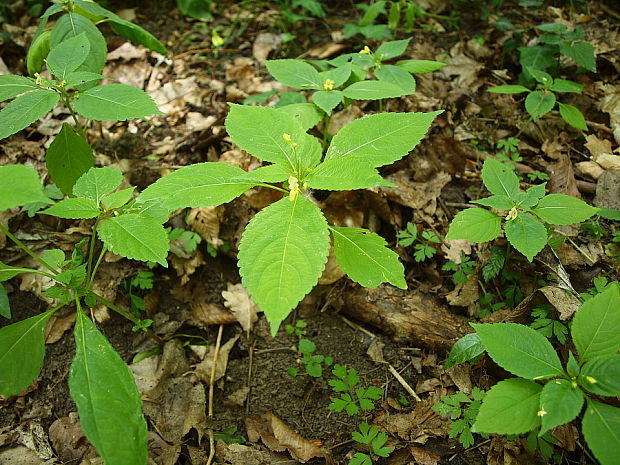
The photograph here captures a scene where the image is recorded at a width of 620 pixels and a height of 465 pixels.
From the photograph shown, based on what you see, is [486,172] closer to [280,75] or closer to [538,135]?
[538,135]

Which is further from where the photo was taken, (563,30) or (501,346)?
(563,30)

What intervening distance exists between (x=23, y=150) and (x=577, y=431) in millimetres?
3812

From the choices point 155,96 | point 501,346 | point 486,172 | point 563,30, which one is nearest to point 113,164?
point 155,96

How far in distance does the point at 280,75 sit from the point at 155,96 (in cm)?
154

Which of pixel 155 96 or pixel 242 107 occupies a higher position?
pixel 242 107

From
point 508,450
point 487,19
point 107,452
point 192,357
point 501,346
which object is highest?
point 487,19

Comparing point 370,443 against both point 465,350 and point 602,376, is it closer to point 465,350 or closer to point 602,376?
point 465,350

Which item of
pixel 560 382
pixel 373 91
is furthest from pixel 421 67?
pixel 560 382

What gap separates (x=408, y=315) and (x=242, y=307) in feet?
3.19

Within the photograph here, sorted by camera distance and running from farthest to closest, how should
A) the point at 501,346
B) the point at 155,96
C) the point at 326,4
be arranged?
the point at 326,4, the point at 155,96, the point at 501,346

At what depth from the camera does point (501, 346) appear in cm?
176

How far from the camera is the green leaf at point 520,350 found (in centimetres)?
171

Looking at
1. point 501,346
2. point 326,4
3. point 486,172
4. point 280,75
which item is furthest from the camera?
point 326,4

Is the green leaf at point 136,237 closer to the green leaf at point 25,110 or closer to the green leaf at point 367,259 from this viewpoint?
the green leaf at point 25,110
